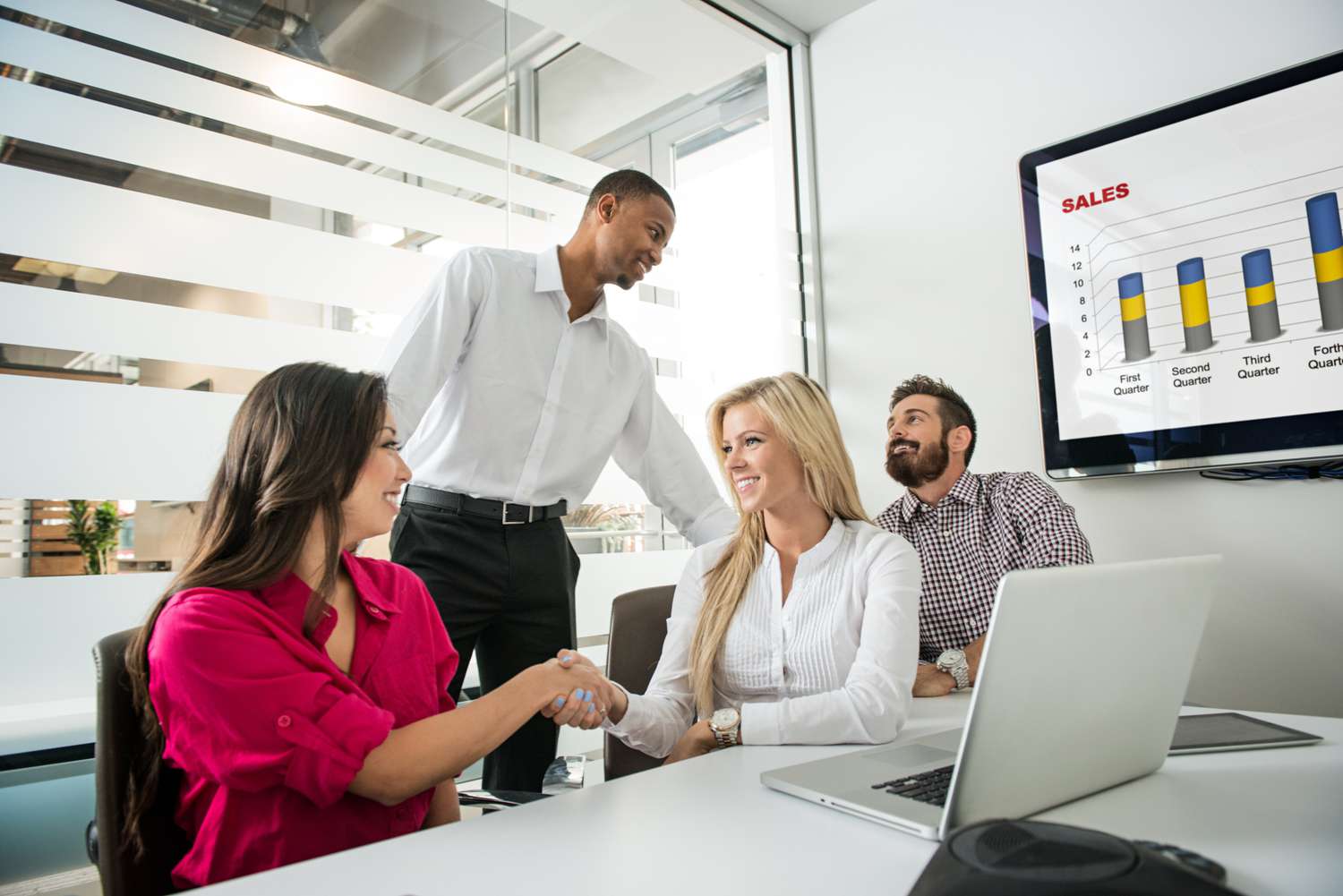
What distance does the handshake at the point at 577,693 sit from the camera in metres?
1.26

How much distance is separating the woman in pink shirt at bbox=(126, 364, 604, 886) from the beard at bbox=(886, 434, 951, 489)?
5.20ft

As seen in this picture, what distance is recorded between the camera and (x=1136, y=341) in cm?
262

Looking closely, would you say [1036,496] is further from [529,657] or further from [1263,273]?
[529,657]

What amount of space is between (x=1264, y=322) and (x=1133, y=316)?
34 centimetres

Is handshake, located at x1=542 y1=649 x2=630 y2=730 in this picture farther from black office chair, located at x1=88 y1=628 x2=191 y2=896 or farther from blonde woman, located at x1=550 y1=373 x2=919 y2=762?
black office chair, located at x1=88 y1=628 x2=191 y2=896

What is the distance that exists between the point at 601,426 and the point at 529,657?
64 cm

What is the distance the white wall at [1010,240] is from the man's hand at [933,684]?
1.20 meters

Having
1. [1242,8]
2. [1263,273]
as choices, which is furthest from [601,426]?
[1242,8]

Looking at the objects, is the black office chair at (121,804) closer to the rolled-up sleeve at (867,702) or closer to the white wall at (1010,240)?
the rolled-up sleeve at (867,702)

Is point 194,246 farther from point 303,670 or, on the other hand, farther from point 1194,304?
point 1194,304


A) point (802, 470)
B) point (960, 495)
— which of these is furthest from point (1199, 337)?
point (802, 470)

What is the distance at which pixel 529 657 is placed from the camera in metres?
2.07

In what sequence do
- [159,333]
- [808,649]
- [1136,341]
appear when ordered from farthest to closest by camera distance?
[1136,341] < [159,333] < [808,649]

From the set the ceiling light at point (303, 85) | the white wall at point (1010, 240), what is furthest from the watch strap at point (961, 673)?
the ceiling light at point (303, 85)
